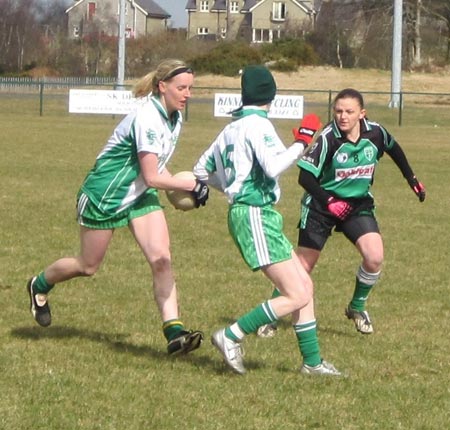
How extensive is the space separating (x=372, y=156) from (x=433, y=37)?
232ft

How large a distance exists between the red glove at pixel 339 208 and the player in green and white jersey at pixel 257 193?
117cm

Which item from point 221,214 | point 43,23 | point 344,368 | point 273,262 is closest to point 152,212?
point 273,262

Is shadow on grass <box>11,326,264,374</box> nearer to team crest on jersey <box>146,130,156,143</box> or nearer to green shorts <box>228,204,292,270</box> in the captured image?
green shorts <box>228,204,292,270</box>

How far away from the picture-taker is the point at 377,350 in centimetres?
719

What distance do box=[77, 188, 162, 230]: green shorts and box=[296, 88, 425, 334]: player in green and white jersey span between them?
1039 mm

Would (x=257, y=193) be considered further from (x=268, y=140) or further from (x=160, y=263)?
(x=160, y=263)

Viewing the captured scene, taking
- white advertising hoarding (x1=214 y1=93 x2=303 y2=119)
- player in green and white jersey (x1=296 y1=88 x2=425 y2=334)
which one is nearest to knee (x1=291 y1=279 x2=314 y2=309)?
player in green and white jersey (x1=296 y1=88 x2=425 y2=334)

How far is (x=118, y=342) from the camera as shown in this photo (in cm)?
725

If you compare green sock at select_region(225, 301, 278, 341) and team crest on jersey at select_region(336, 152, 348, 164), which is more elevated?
team crest on jersey at select_region(336, 152, 348, 164)

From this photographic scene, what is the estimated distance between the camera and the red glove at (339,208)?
733cm

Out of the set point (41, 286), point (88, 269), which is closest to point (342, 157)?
point (88, 269)

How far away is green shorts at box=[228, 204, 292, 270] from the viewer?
6.09m

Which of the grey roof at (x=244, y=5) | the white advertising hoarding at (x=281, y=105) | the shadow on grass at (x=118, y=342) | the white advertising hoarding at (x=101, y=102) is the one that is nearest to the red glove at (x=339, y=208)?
the shadow on grass at (x=118, y=342)

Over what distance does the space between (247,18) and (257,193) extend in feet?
352
